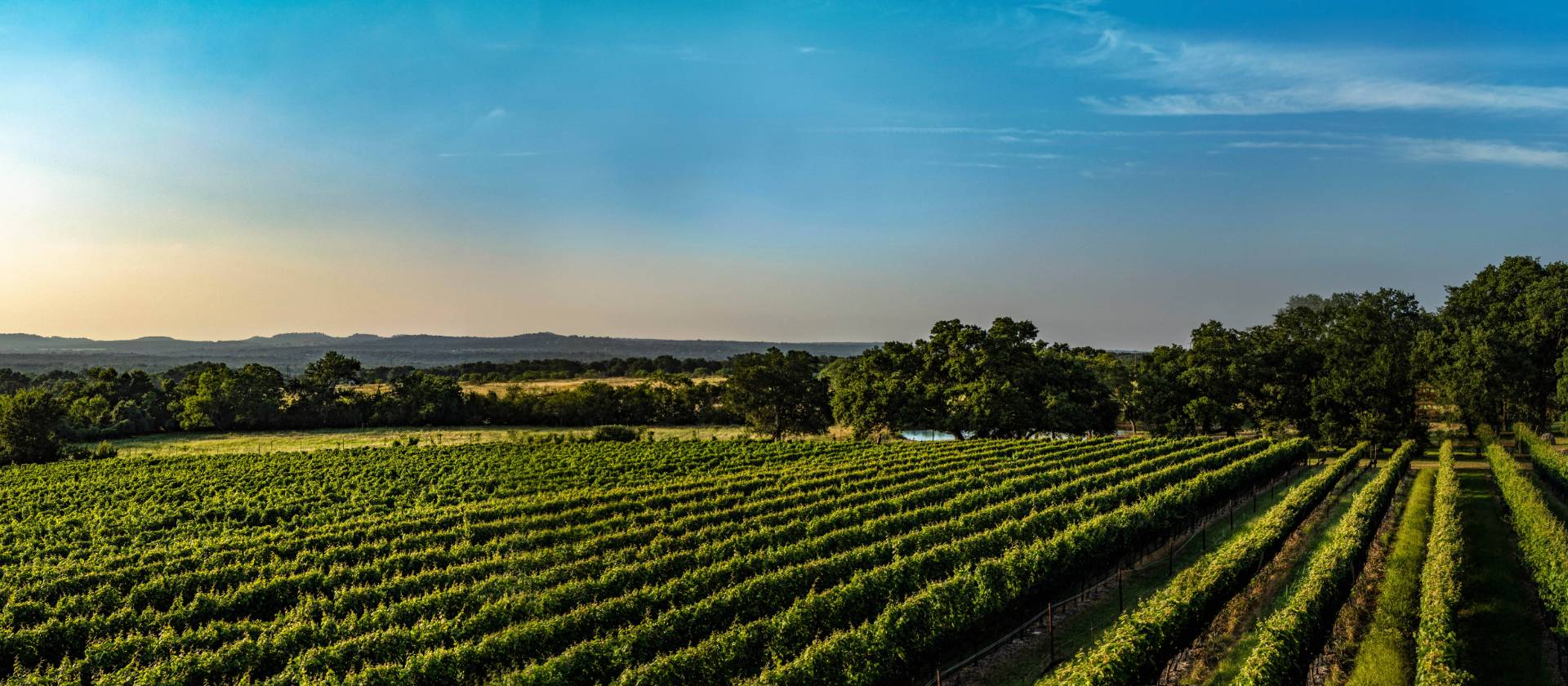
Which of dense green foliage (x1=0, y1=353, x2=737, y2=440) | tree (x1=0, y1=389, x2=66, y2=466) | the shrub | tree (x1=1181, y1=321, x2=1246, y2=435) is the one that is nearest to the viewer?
tree (x1=0, y1=389, x2=66, y2=466)

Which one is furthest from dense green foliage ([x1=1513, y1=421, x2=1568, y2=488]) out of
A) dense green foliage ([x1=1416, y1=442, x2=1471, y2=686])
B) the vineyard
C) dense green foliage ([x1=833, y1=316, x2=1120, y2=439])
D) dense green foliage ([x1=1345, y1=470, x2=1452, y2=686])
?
dense green foliage ([x1=833, y1=316, x2=1120, y2=439])

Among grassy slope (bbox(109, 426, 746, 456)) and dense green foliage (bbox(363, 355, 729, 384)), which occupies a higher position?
dense green foliage (bbox(363, 355, 729, 384))

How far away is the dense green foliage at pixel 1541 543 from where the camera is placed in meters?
16.1

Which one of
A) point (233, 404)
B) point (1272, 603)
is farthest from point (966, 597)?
point (233, 404)

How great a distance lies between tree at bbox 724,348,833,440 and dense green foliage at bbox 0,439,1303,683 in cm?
2303

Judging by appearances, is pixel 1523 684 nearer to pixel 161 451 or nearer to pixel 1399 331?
pixel 1399 331

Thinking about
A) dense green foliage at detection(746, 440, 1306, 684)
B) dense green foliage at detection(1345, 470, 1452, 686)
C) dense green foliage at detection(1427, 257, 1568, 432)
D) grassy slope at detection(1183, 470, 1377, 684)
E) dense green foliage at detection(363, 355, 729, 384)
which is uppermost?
dense green foliage at detection(1427, 257, 1568, 432)

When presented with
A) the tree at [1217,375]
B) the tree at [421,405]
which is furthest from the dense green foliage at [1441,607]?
the tree at [421,405]

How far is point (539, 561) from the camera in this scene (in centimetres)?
2252

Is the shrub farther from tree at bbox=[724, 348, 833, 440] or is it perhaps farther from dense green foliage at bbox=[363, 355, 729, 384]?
dense green foliage at bbox=[363, 355, 729, 384]

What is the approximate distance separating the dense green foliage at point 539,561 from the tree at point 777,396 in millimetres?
23025

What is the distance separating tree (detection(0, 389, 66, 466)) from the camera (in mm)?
55188

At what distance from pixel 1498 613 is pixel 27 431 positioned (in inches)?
3398

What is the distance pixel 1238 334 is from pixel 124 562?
71672 mm
